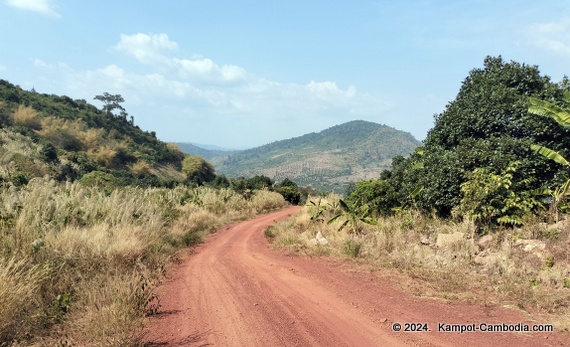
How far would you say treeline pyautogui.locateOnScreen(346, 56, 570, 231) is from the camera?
31.5 ft

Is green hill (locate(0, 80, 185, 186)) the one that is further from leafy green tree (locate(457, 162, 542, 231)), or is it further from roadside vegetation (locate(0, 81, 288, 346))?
leafy green tree (locate(457, 162, 542, 231))

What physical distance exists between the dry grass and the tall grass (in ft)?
16.1

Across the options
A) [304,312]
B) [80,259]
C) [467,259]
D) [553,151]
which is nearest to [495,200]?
[553,151]

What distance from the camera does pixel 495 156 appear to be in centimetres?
1007

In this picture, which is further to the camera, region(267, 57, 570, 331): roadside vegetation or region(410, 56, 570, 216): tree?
region(410, 56, 570, 216): tree

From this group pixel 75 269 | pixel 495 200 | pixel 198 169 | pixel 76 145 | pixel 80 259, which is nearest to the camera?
pixel 75 269

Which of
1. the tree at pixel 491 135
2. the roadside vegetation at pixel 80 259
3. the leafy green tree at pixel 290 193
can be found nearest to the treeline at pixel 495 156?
the tree at pixel 491 135

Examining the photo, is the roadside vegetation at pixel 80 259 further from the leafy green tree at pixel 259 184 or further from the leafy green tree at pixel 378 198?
the leafy green tree at pixel 259 184

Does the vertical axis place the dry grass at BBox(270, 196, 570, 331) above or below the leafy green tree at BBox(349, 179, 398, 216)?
below

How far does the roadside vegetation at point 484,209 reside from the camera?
6918 millimetres

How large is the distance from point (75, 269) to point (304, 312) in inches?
163

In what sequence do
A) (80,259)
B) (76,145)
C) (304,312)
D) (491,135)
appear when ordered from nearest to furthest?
(304,312), (80,259), (491,135), (76,145)

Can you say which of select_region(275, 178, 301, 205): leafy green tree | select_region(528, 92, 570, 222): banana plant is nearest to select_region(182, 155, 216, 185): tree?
select_region(275, 178, 301, 205): leafy green tree

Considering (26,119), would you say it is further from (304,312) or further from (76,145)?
(304,312)
